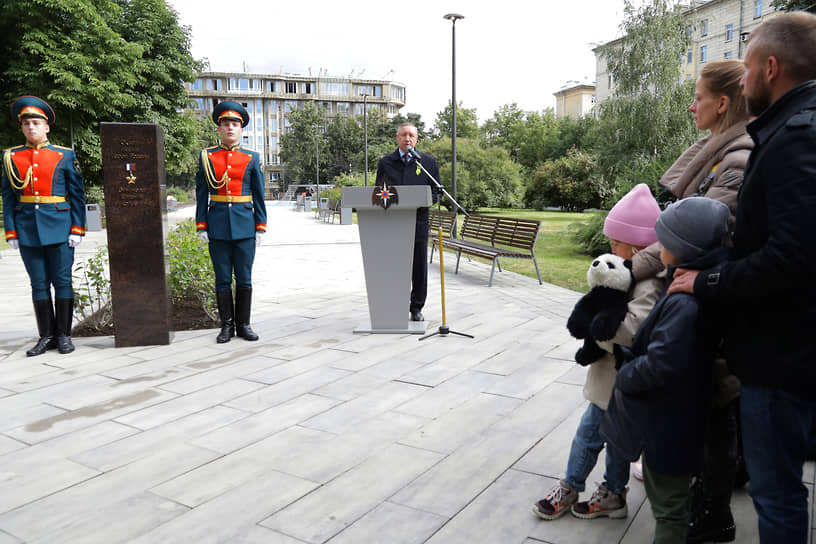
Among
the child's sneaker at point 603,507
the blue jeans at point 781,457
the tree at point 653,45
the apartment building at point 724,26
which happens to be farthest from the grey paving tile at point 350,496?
the apartment building at point 724,26

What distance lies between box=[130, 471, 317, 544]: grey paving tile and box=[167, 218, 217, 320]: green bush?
4.10m

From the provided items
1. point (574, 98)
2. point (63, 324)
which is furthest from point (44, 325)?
point (574, 98)

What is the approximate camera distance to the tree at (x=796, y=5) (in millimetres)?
9883

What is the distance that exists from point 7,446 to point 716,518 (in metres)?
3.73

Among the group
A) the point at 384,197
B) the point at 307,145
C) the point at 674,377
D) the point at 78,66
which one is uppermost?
the point at 307,145

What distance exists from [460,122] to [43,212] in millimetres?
52981

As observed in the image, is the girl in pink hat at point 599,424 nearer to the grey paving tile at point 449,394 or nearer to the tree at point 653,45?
the grey paving tile at point 449,394

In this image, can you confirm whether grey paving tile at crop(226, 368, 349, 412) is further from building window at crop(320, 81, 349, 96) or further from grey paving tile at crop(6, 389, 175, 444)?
building window at crop(320, 81, 349, 96)

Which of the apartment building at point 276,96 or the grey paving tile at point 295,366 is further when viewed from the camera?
the apartment building at point 276,96

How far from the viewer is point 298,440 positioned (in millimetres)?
3594

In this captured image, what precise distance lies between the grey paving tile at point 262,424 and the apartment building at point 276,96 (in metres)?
101

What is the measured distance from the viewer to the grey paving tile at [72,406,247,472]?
336 centimetres

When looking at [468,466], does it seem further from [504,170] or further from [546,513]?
[504,170]

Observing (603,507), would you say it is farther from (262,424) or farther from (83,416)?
(83,416)
